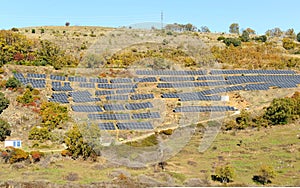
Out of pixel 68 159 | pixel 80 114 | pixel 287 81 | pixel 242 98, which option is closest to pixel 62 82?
pixel 80 114

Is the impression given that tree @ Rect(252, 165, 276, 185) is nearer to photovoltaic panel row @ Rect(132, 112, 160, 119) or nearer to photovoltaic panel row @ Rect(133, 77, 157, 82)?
photovoltaic panel row @ Rect(132, 112, 160, 119)

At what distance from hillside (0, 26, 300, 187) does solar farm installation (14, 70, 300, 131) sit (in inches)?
5.8

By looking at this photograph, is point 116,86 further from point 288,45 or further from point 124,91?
point 288,45

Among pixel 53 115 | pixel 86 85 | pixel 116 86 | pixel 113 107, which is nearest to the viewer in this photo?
pixel 53 115

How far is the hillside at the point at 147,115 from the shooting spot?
29109mm

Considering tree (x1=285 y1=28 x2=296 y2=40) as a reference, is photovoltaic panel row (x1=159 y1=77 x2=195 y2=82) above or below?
below

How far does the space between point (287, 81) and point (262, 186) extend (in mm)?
31098

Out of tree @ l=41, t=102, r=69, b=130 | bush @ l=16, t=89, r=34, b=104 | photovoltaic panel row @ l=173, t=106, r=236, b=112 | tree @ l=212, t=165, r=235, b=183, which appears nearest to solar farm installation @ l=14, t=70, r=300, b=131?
photovoltaic panel row @ l=173, t=106, r=236, b=112

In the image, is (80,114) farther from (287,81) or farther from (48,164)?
(287,81)

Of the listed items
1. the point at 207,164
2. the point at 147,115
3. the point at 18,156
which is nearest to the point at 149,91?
the point at 147,115

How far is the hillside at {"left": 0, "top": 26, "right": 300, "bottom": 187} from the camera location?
2911 cm

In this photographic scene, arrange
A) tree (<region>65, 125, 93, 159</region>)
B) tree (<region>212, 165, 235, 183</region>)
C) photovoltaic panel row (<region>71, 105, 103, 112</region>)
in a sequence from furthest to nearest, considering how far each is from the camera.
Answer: photovoltaic panel row (<region>71, 105, 103, 112</region>)
tree (<region>65, 125, 93, 159</region>)
tree (<region>212, 165, 235, 183</region>)

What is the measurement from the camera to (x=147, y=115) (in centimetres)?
4038

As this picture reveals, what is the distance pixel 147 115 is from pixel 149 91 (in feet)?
30.6
